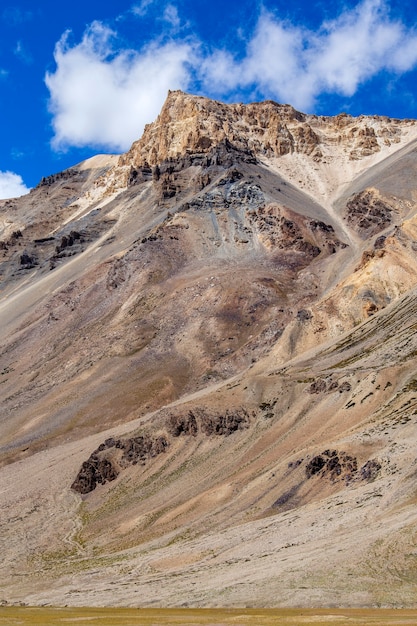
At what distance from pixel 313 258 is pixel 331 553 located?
10727 cm

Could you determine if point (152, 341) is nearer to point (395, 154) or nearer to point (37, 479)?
point (37, 479)

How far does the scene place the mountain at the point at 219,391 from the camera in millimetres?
45531

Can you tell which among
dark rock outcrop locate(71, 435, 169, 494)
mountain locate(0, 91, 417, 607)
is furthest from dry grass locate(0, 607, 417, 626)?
dark rock outcrop locate(71, 435, 169, 494)

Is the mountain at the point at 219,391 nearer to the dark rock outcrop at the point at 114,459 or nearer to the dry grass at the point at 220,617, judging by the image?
the dark rock outcrop at the point at 114,459

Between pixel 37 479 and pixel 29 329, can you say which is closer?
pixel 37 479

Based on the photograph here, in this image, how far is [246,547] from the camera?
47938 mm

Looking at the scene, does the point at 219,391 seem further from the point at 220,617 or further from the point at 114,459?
the point at 220,617

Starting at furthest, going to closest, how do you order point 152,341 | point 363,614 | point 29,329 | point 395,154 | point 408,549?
point 395,154 → point 29,329 → point 152,341 → point 408,549 → point 363,614

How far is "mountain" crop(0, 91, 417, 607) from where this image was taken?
1793 inches

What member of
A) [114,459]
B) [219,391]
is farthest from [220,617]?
[219,391]

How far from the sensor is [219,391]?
87.3 meters

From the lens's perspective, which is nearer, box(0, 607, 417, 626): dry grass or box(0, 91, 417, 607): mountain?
box(0, 607, 417, 626): dry grass

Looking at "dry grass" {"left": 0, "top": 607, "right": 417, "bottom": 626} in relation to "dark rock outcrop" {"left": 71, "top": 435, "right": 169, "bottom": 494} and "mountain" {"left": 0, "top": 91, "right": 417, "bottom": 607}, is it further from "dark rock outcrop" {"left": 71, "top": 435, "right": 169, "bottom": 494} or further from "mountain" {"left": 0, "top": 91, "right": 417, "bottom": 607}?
"dark rock outcrop" {"left": 71, "top": 435, "right": 169, "bottom": 494}

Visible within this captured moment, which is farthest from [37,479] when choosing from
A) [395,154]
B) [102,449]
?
[395,154]
